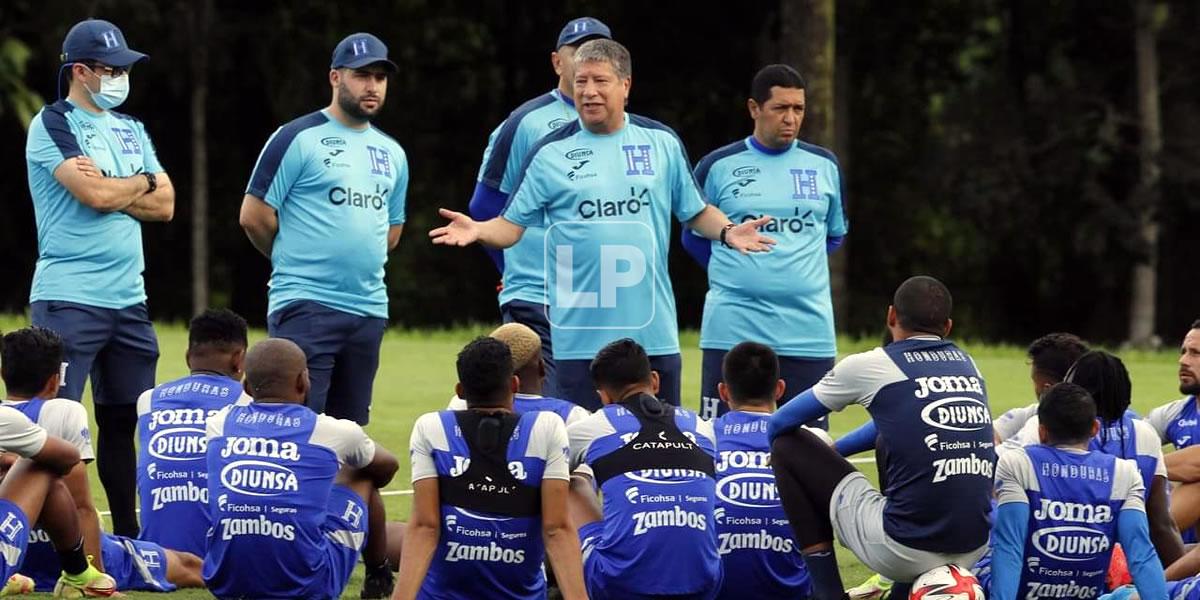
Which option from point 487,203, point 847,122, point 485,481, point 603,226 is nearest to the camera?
point 485,481

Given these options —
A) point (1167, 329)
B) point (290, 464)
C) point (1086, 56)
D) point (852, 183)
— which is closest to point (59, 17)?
point (852, 183)

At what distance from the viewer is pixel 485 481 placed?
700 centimetres

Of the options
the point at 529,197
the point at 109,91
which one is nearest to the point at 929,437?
the point at 529,197

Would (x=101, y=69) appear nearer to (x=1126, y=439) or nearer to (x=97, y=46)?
(x=97, y=46)

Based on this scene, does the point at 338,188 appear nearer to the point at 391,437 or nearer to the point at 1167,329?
the point at 391,437

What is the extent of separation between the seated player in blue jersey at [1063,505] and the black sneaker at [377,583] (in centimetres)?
243

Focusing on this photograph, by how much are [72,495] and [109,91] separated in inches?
94.4

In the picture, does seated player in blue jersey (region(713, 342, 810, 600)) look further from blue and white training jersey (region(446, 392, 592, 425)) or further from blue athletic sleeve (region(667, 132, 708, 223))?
blue athletic sleeve (region(667, 132, 708, 223))

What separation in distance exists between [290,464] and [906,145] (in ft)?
Result: 91.1

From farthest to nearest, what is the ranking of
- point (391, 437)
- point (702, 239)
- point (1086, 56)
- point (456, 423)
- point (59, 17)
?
point (1086, 56)
point (59, 17)
point (391, 437)
point (702, 239)
point (456, 423)

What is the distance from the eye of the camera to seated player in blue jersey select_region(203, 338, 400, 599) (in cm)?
724

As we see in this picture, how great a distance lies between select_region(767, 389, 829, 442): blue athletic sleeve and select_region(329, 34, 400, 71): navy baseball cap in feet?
9.92

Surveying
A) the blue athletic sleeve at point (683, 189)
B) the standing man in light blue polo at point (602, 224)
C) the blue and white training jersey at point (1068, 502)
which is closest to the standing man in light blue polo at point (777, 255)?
the blue athletic sleeve at point (683, 189)

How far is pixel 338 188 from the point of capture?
368 inches
